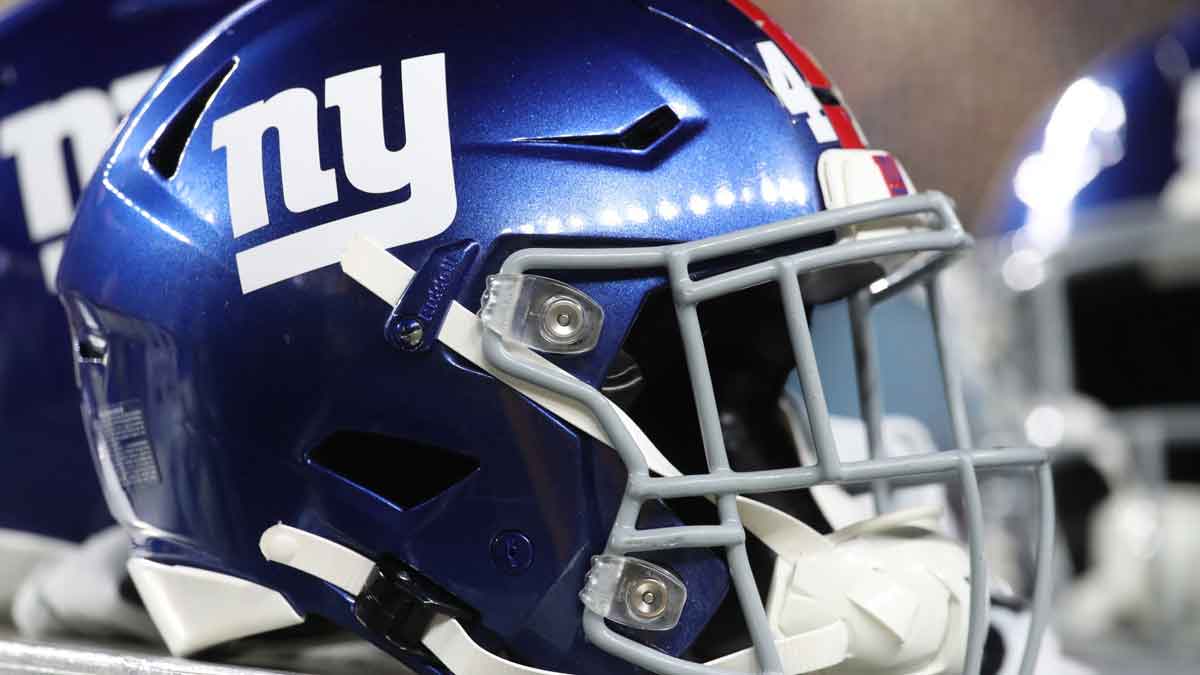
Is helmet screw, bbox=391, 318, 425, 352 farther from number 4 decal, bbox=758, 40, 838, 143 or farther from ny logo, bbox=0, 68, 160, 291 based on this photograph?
ny logo, bbox=0, 68, 160, 291

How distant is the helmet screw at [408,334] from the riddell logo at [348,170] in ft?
0.13

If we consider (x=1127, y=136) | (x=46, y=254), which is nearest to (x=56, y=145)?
(x=46, y=254)

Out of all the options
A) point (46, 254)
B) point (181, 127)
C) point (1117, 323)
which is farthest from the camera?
point (1117, 323)

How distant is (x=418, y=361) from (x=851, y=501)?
0.42m

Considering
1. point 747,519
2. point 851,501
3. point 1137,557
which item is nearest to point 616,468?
point 747,519

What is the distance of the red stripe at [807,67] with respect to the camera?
67cm

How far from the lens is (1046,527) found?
63 cm

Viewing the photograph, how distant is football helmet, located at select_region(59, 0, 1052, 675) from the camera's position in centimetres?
59

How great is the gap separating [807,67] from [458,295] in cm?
25

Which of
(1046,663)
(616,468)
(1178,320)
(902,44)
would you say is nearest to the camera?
(616,468)

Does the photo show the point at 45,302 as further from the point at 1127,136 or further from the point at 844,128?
the point at 1127,136

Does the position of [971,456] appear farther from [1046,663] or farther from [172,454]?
[172,454]

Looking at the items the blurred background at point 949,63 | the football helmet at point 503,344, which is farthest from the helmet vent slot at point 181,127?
the blurred background at point 949,63

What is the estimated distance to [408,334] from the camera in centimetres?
59
